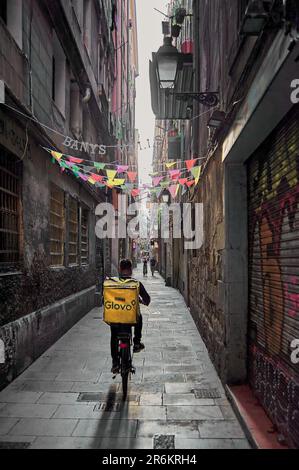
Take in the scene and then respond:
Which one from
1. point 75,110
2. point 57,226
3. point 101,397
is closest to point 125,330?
point 101,397

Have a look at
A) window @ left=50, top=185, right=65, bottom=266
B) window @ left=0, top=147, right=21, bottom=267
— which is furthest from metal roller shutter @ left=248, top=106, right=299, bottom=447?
Result: window @ left=50, top=185, right=65, bottom=266

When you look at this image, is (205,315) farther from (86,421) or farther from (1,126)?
(1,126)

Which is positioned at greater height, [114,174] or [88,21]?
[88,21]

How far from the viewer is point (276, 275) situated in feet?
14.4

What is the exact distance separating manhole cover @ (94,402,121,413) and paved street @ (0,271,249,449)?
1 centimetres

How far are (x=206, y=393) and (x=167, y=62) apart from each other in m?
5.53

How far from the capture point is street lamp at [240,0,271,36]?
3512 mm

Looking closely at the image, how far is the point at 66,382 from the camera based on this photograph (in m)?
6.36

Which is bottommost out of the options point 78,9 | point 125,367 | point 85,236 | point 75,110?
point 125,367

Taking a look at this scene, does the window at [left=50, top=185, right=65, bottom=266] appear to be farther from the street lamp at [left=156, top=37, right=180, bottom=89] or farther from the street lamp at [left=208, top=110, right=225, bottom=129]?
the street lamp at [left=208, top=110, right=225, bottom=129]

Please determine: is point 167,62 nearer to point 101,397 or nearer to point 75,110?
point 75,110

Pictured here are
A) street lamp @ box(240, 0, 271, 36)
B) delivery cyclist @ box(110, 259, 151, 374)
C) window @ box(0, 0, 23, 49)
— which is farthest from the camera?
window @ box(0, 0, 23, 49)

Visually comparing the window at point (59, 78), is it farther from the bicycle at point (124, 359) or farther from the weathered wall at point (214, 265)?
the bicycle at point (124, 359)
